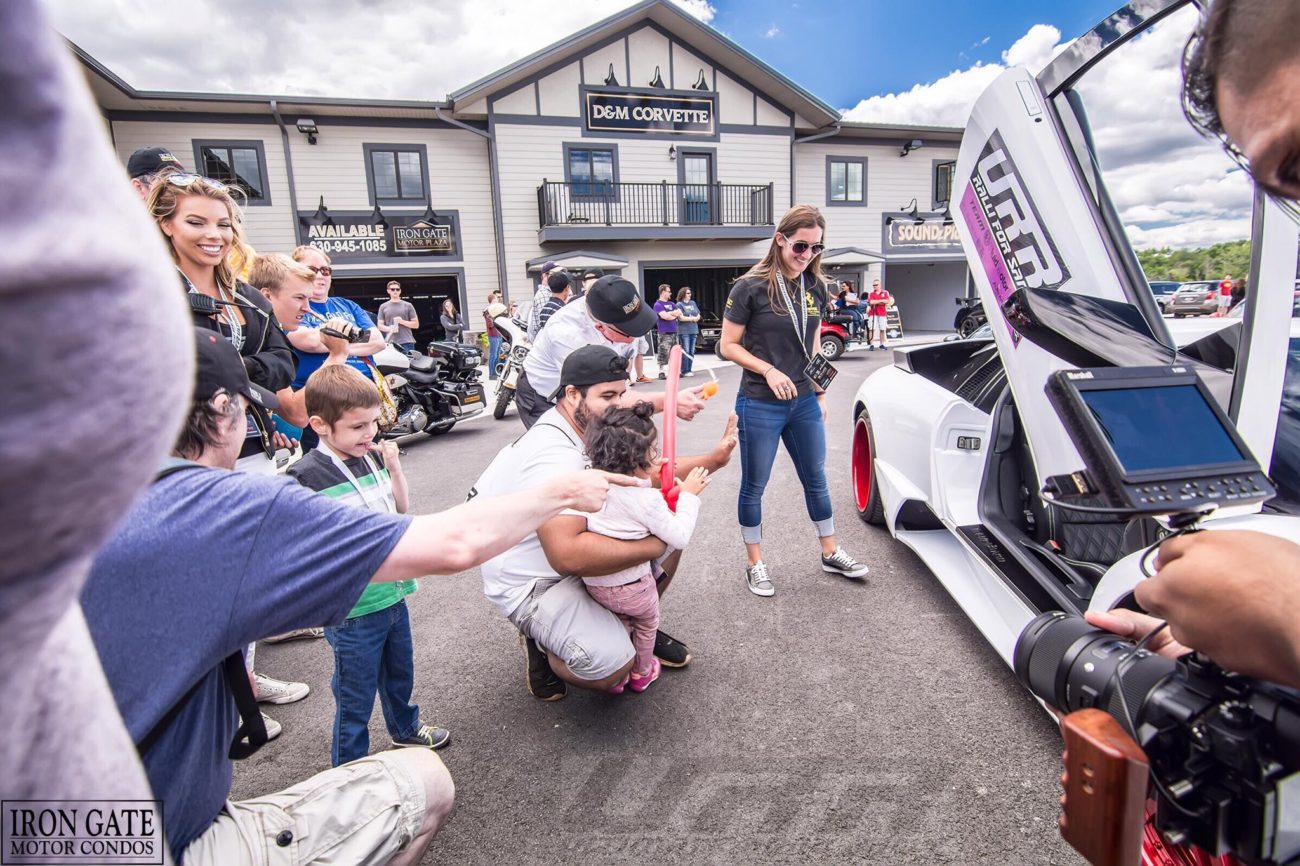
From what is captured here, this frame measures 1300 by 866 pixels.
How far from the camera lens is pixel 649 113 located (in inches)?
650

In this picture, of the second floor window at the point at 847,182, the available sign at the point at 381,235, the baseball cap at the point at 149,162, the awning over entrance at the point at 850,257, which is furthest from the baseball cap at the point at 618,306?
the second floor window at the point at 847,182

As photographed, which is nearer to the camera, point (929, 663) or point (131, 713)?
point (131, 713)

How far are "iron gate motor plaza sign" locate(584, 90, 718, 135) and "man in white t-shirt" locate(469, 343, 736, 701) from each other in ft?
51.1

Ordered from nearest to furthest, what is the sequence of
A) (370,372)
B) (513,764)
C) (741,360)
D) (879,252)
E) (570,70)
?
(513,764)
(741,360)
(370,372)
(570,70)
(879,252)

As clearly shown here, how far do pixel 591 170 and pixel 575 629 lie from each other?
52.5ft

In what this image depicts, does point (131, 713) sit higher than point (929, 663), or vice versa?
point (131, 713)

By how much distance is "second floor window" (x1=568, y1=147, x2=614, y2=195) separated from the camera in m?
16.3

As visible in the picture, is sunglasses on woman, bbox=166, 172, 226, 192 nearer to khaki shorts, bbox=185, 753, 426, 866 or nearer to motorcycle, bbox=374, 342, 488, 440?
khaki shorts, bbox=185, 753, 426, 866

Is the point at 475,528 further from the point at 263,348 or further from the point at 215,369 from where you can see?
the point at 263,348

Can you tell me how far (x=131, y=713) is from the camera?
100 cm

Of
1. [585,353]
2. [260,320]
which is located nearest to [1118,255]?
[585,353]

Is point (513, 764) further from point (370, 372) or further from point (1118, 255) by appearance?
point (370, 372)

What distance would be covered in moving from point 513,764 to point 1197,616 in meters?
2.01

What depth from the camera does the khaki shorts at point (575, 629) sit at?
7.64 feet
